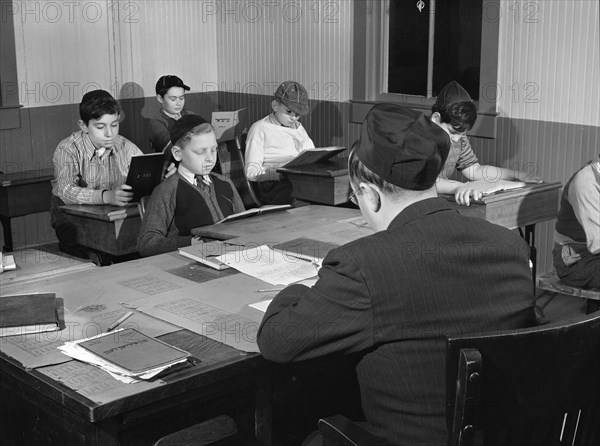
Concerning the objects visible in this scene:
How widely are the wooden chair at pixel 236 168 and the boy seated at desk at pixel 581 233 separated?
6.86 feet

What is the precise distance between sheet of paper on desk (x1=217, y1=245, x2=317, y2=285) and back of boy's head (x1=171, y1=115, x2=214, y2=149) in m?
0.81

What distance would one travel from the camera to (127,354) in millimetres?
2033

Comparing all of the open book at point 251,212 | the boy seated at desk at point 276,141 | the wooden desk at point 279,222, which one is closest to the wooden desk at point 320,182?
the boy seated at desk at point 276,141

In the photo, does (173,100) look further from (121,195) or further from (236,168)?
(121,195)

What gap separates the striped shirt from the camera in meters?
4.68

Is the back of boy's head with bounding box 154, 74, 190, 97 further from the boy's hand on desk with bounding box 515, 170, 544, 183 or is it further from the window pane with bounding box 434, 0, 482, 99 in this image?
the boy's hand on desk with bounding box 515, 170, 544, 183

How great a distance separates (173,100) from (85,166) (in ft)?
5.88

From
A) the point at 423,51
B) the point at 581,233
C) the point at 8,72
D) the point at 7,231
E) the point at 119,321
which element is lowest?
the point at 7,231

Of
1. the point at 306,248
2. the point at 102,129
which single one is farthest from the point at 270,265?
the point at 102,129

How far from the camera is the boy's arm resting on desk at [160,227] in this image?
3.50 meters

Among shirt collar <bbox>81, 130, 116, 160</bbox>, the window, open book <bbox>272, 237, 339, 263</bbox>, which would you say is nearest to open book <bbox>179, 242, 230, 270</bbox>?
open book <bbox>272, 237, 339, 263</bbox>

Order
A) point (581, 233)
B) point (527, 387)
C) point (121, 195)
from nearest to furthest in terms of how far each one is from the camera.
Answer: point (527, 387)
point (581, 233)
point (121, 195)

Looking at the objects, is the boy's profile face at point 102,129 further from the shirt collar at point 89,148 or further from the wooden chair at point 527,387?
the wooden chair at point 527,387

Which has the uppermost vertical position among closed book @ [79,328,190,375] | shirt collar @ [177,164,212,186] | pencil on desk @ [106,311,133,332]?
shirt collar @ [177,164,212,186]
